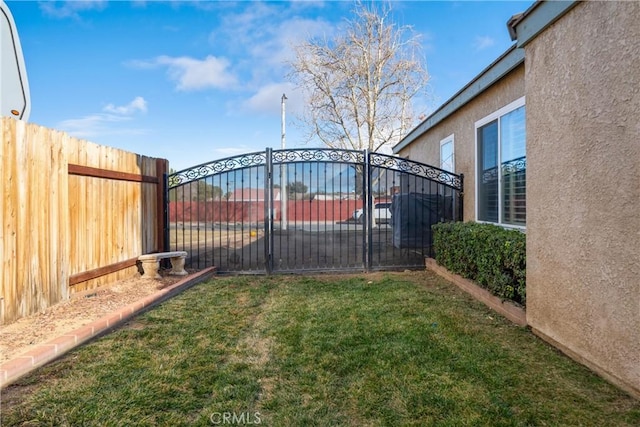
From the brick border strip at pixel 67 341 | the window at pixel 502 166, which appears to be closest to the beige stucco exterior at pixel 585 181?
the window at pixel 502 166

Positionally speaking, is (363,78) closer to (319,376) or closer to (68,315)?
(68,315)

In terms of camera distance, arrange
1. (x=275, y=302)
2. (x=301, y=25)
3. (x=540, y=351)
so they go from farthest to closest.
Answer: (x=301, y=25) → (x=275, y=302) → (x=540, y=351)

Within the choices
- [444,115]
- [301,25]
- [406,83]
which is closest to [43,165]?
[444,115]

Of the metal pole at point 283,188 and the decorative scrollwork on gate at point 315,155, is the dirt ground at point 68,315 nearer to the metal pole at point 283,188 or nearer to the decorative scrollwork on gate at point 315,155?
the decorative scrollwork on gate at point 315,155

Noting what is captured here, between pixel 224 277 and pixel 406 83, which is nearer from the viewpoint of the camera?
pixel 224 277

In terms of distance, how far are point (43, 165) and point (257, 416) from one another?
3.63 metres

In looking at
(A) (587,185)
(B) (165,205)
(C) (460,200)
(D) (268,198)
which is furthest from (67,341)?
(C) (460,200)

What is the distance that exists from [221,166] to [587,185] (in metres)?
5.66

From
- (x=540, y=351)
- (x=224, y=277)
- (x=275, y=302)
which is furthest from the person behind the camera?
(x=224, y=277)

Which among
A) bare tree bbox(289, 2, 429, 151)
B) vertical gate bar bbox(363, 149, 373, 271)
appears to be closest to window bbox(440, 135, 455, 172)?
vertical gate bar bbox(363, 149, 373, 271)

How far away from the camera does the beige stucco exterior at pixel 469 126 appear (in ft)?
16.3

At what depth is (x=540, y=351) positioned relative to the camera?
2.94m

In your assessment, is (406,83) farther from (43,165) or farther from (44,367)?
(44,367)

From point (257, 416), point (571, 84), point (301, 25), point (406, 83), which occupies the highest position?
point (301, 25)
